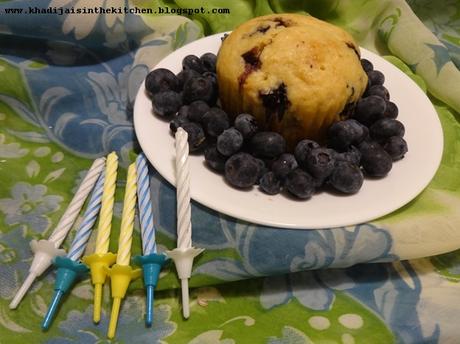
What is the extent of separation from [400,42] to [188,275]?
0.95 m

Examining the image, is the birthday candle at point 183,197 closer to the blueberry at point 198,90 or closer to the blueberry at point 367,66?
the blueberry at point 198,90

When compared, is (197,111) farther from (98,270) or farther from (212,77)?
(98,270)

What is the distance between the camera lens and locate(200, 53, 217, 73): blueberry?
3.61 feet

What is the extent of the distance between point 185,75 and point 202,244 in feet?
1.34

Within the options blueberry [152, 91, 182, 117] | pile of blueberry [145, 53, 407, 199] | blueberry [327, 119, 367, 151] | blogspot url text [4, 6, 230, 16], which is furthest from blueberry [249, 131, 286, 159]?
blogspot url text [4, 6, 230, 16]

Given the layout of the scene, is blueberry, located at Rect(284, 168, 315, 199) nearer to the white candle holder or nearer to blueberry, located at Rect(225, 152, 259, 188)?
blueberry, located at Rect(225, 152, 259, 188)

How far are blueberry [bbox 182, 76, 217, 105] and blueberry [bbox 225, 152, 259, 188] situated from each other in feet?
0.60

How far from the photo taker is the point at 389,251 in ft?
2.84

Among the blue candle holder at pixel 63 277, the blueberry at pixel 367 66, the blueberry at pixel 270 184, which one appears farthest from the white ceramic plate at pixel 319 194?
the blue candle holder at pixel 63 277

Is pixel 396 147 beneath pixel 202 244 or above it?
above

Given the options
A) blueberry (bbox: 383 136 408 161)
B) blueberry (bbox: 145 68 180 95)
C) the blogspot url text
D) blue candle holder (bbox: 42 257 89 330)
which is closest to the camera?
blue candle holder (bbox: 42 257 89 330)

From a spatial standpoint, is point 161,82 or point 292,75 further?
point 161,82

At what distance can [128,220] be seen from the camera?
915mm

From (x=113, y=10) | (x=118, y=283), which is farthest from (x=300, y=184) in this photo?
A: (x=113, y=10)
